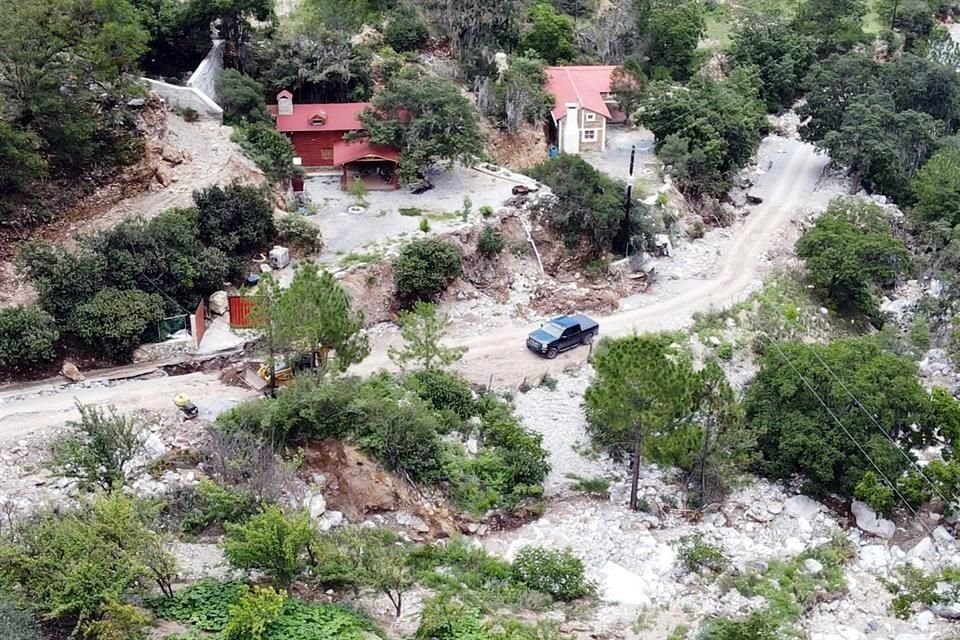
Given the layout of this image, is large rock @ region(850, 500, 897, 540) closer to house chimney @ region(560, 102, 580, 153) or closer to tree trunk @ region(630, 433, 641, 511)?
tree trunk @ region(630, 433, 641, 511)

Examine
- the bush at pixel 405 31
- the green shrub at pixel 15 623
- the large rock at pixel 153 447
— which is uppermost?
the bush at pixel 405 31

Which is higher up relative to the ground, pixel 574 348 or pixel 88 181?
pixel 88 181

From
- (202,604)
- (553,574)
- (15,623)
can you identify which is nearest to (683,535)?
(553,574)

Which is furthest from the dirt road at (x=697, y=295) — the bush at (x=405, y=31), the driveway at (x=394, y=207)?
the bush at (x=405, y=31)

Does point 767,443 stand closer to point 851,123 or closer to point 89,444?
point 89,444

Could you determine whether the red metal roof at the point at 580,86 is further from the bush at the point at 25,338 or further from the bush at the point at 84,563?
the bush at the point at 84,563

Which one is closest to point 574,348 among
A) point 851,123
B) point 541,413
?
point 541,413

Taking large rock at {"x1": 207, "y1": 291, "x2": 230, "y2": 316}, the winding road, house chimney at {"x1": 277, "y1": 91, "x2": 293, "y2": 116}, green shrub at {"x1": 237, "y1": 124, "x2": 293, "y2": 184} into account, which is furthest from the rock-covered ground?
house chimney at {"x1": 277, "y1": 91, "x2": 293, "y2": 116}
